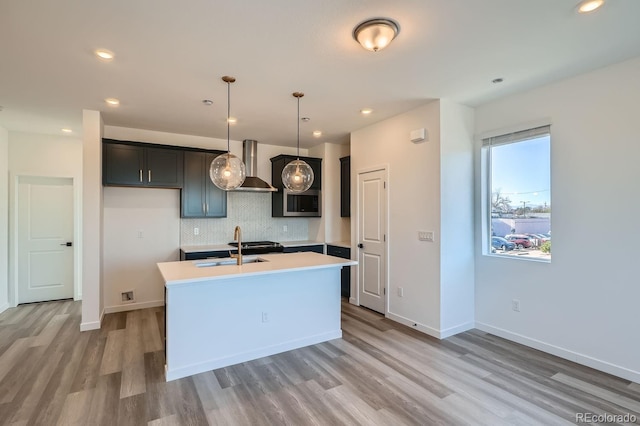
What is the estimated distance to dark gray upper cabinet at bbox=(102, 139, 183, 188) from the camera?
4367mm

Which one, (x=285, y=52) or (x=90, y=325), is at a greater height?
(x=285, y=52)

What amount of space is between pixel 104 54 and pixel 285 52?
4.68 ft

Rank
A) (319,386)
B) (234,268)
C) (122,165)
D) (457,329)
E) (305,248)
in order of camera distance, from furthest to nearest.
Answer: (305,248), (122,165), (457,329), (234,268), (319,386)

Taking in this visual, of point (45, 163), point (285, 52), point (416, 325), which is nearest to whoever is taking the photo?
point (285, 52)

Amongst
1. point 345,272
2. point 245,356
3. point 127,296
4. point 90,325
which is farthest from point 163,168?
point 345,272

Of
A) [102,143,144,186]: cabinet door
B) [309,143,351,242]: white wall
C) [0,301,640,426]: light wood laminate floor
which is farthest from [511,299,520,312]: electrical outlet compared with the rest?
[102,143,144,186]: cabinet door

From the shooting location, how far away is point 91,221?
3.92 metres

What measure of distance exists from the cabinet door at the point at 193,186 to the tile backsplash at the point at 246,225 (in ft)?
0.97

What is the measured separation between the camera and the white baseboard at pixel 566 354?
2.72 meters

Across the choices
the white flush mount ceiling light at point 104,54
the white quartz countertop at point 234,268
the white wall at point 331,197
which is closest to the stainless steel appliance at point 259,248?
the white wall at point 331,197

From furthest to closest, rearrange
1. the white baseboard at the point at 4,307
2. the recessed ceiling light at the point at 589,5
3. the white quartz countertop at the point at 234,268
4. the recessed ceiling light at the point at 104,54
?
the white baseboard at the point at 4,307 → the white quartz countertop at the point at 234,268 → the recessed ceiling light at the point at 104,54 → the recessed ceiling light at the point at 589,5

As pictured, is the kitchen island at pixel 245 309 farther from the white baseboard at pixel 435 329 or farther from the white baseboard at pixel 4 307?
the white baseboard at pixel 4 307

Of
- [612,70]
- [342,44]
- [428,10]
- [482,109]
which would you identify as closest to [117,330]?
[342,44]

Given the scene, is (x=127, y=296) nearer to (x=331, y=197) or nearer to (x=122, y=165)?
(x=122, y=165)
